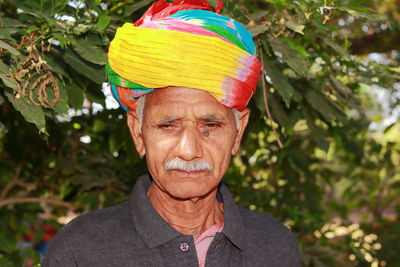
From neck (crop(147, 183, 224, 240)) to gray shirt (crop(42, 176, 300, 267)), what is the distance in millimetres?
49

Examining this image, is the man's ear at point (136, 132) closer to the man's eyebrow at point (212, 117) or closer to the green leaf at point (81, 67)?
the green leaf at point (81, 67)

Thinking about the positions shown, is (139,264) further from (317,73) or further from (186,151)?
(317,73)

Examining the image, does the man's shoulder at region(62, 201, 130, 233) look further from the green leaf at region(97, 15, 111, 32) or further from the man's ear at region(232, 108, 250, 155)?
the green leaf at region(97, 15, 111, 32)

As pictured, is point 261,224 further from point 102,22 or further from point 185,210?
point 102,22

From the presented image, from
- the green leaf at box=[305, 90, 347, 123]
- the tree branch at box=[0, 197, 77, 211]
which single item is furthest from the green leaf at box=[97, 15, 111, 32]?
the tree branch at box=[0, 197, 77, 211]

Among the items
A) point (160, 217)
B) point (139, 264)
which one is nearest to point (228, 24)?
point (160, 217)

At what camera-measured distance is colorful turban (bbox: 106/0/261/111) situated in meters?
1.79

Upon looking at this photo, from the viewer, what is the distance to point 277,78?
2.17 metres

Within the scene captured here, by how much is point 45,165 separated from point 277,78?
5.89 ft

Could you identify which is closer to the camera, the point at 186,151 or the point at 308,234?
the point at 186,151

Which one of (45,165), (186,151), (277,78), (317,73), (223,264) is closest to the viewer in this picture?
(186,151)

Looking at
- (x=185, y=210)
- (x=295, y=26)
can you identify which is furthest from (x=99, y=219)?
(x=295, y=26)

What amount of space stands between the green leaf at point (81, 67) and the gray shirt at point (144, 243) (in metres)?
0.40

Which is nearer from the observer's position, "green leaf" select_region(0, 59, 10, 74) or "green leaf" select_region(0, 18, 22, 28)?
"green leaf" select_region(0, 59, 10, 74)
